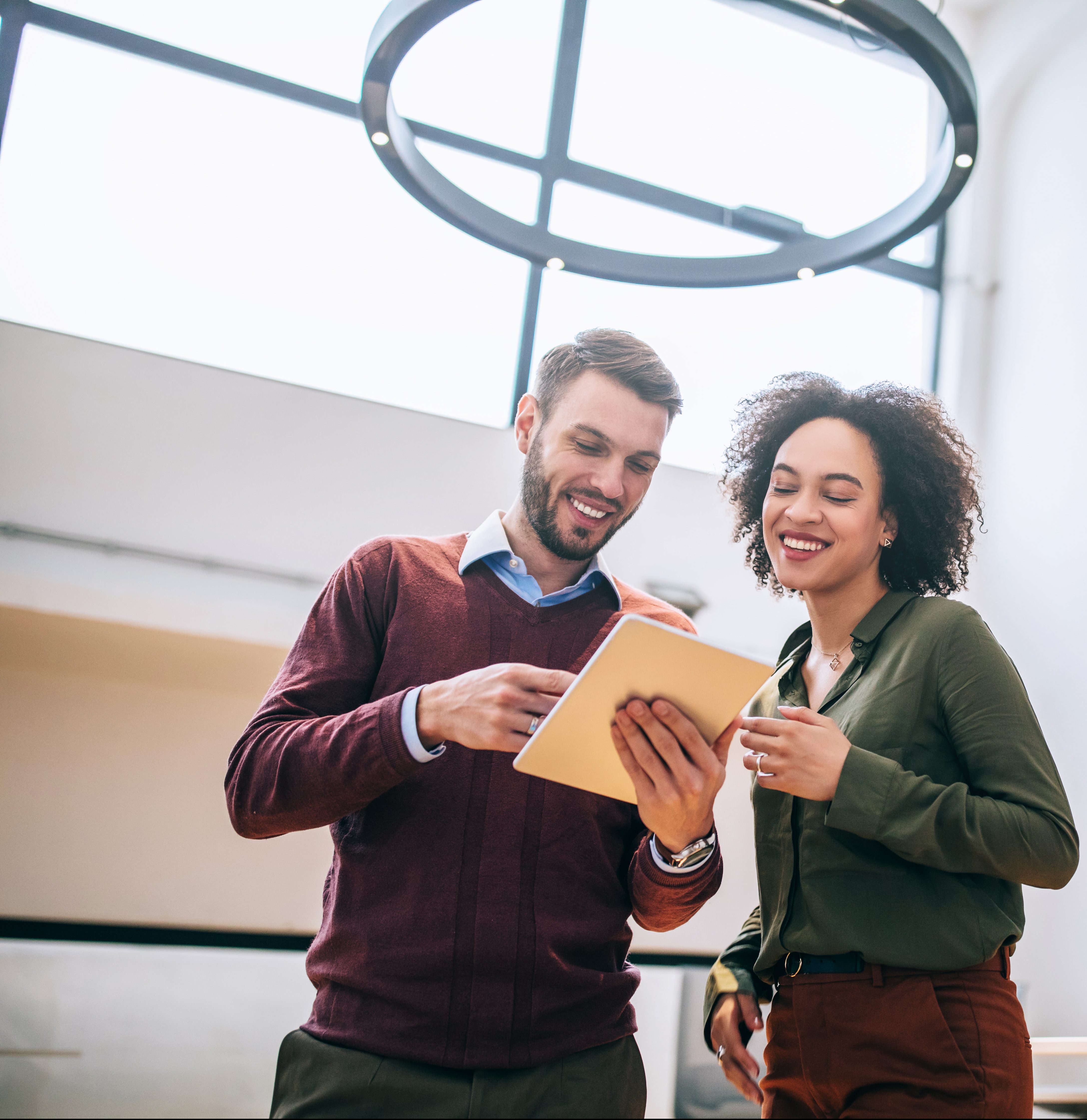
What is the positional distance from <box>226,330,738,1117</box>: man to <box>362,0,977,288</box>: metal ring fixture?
44 cm

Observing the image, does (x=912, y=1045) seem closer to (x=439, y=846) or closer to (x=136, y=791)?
(x=439, y=846)

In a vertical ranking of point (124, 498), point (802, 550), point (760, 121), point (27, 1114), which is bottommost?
point (27, 1114)

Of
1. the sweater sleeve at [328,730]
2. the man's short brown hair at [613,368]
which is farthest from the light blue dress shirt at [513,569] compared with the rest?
the man's short brown hair at [613,368]

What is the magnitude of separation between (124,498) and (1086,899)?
3858 mm

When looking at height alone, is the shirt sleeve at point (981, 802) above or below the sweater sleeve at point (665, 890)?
above

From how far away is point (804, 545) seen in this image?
1.56 m

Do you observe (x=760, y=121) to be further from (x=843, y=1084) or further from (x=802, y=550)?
(x=843, y=1084)

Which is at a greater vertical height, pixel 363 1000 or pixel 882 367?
pixel 882 367

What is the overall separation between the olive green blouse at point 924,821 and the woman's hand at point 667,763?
186 mm

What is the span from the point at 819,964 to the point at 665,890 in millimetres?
236

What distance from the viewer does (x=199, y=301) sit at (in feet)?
12.0

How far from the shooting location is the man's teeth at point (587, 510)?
1.60m

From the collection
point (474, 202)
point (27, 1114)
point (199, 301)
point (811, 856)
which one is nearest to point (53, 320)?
point (199, 301)

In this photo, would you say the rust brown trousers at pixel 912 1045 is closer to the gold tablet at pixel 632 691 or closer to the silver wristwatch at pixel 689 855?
the silver wristwatch at pixel 689 855
